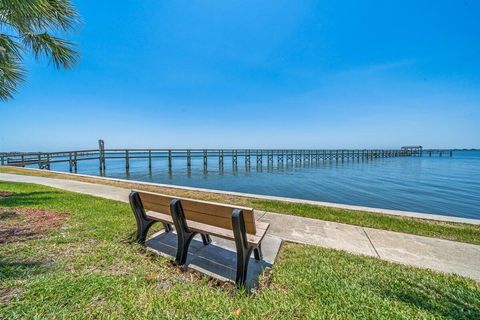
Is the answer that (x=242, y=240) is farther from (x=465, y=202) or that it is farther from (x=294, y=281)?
(x=465, y=202)

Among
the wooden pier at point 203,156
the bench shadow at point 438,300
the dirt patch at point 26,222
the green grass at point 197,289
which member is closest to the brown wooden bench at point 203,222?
the green grass at point 197,289

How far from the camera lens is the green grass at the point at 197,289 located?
186cm

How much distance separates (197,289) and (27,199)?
6527mm

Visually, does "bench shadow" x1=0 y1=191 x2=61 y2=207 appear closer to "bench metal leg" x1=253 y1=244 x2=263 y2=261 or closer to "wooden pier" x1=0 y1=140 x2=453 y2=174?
"bench metal leg" x1=253 y1=244 x2=263 y2=261

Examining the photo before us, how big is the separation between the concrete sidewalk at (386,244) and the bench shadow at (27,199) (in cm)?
575

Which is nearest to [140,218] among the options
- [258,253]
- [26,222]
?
[258,253]

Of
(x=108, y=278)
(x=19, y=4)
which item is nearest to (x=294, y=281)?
(x=108, y=278)

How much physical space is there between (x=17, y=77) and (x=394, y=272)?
30.7 ft

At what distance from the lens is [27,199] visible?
237 inches

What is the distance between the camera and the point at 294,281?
2404 millimetres

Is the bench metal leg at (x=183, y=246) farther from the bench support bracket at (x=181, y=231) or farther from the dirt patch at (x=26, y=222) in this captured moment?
the dirt patch at (x=26, y=222)

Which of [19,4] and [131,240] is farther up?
[19,4]

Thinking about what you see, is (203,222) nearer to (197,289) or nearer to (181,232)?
(181,232)

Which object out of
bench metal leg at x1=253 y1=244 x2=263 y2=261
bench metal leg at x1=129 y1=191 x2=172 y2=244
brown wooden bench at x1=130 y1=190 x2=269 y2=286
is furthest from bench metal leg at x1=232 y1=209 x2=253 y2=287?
bench metal leg at x1=129 y1=191 x2=172 y2=244
